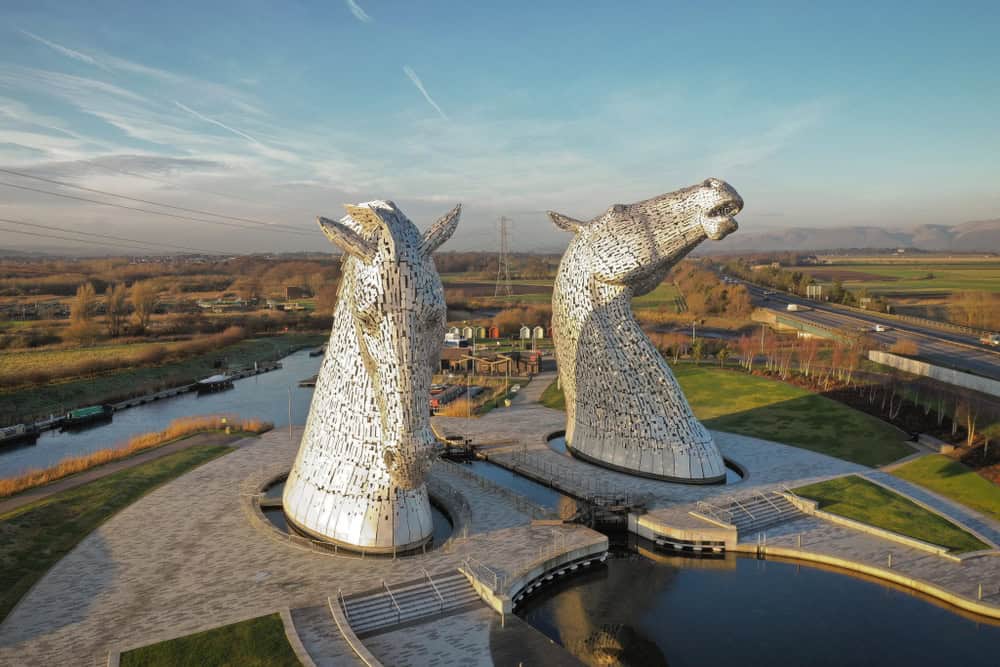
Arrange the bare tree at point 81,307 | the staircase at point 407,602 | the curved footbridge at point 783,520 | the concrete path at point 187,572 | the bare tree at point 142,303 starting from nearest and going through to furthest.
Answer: the concrete path at point 187,572 → the staircase at point 407,602 → the curved footbridge at point 783,520 → the bare tree at point 81,307 → the bare tree at point 142,303

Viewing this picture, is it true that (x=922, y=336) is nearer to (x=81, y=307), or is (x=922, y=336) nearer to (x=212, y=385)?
(x=212, y=385)

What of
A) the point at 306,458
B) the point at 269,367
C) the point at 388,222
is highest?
the point at 388,222

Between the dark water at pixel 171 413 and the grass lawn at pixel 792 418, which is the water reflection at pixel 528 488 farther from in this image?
the dark water at pixel 171 413

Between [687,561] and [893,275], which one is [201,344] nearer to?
[687,561]

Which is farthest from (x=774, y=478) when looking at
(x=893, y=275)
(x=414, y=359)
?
(x=893, y=275)

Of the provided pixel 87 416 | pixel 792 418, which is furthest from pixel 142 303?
pixel 792 418

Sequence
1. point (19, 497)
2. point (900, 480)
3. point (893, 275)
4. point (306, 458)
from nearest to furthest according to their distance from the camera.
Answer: point (306, 458) < point (19, 497) < point (900, 480) < point (893, 275)

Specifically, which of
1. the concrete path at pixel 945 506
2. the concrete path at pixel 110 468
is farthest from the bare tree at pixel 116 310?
the concrete path at pixel 945 506
